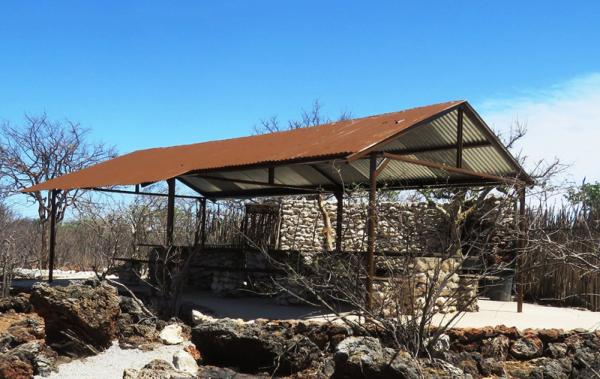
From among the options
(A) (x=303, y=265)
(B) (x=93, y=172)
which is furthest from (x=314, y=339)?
(B) (x=93, y=172)

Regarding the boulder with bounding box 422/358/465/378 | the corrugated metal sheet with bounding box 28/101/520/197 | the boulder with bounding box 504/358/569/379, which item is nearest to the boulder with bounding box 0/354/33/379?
the boulder with bounding box 422/358/465/378

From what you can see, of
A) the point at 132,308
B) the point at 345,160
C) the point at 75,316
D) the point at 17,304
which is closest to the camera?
the point at 75,316

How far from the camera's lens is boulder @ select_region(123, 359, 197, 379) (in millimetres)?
7355

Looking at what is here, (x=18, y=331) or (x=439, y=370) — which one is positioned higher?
(x=439, y=370)

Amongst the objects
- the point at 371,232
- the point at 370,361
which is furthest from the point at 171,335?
the point at 370,361

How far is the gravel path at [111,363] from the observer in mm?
8336

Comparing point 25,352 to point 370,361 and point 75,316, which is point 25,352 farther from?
point 370,361

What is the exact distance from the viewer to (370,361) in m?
6.89

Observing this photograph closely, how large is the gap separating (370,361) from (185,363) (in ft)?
8.24

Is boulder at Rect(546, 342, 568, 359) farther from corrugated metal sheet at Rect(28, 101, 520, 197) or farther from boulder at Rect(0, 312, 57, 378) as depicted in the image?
boulder at Rect(0, 312, 57, 378)

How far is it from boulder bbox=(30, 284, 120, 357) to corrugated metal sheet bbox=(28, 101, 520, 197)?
359cm

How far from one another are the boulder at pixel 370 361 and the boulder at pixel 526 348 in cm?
295

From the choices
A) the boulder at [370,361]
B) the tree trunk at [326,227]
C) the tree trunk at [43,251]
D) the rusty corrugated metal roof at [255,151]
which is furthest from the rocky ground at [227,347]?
the tree trunk at [43,251]

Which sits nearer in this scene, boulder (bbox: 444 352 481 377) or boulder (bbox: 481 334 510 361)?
boulder (bbox: 444 352 481 377)
